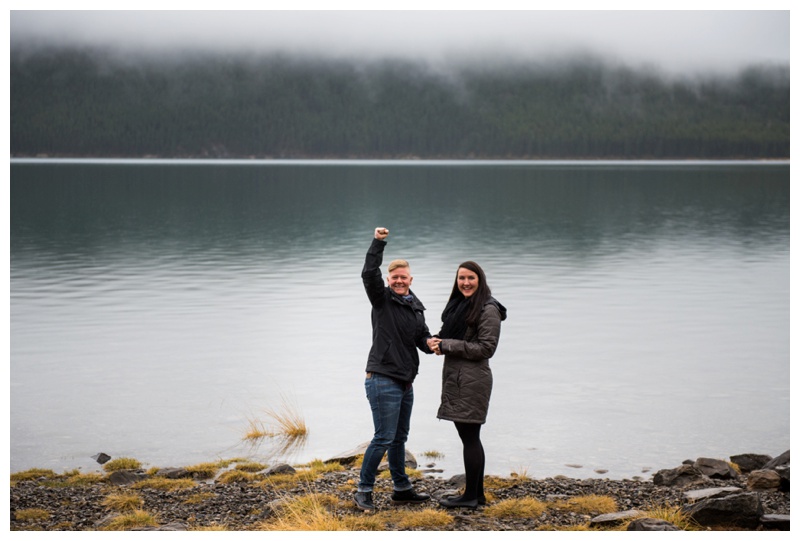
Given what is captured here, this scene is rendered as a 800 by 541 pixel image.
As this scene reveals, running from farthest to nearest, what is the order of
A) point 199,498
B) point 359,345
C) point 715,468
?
1. point 359,345
2. point 715,468
3. point 199,498

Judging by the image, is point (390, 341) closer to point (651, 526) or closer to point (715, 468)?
point (651, 526)

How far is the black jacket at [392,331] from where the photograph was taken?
8375 mm

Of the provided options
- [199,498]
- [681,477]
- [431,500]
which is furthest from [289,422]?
[681,477]

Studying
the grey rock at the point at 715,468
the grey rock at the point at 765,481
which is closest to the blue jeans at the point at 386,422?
the grey rock at the point at 765,481

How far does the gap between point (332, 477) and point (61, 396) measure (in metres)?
6.94

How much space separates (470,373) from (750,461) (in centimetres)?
Result: 500

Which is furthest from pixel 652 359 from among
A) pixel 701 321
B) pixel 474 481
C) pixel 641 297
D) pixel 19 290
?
pixel 19 290

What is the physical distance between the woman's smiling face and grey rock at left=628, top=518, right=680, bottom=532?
2.18 meters

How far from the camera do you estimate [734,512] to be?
8.26m

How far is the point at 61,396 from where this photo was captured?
1596 cm

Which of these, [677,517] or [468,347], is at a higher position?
[468,347]

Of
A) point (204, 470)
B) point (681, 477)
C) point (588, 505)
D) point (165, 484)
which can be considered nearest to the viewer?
point (588, 505)
